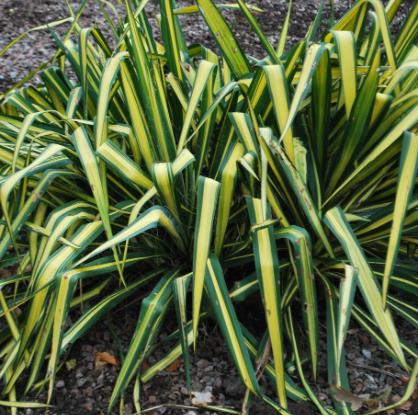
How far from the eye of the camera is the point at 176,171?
113 cm

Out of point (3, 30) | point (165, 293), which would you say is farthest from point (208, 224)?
point (3, 30)

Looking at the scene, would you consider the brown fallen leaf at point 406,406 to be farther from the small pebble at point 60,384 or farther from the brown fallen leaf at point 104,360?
the small pebble at point 60,384

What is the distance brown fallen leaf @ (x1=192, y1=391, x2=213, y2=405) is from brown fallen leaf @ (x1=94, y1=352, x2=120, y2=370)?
0.81ft

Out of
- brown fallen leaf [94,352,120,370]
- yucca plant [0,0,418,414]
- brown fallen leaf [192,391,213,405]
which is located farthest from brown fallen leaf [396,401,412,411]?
brown fallen leaf [94,352,120,370]

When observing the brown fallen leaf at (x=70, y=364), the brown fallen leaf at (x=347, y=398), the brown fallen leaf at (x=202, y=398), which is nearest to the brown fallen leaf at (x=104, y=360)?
the brown fallen leaf at (x=70, y=364)

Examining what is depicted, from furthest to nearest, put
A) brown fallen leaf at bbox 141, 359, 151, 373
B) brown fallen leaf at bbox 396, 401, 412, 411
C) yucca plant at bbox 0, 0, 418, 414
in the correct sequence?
brown fallen leaf at bbox 141, 359, 151, 373
brown fallen leaf at bbox 396, 401, 412, 411
yucca plant at bbox 0, 0, 418, 414

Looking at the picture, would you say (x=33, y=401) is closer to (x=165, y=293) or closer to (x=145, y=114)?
(x=165, y=293)

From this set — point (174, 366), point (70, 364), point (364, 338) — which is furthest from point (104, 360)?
point (364, 338)

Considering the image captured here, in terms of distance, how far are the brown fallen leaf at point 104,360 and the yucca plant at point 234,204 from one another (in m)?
0.09

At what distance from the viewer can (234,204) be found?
4.50 feet

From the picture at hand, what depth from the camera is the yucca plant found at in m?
1.10

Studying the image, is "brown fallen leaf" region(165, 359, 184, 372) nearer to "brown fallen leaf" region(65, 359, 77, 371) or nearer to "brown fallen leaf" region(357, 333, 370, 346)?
"brown fallen leaf" region(65, 359, 77, 371)

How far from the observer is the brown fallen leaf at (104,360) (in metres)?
1.36

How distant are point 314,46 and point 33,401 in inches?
44.2
